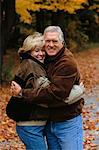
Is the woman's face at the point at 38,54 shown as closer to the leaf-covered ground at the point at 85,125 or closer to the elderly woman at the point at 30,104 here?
the elderly woman at the point at 30,104

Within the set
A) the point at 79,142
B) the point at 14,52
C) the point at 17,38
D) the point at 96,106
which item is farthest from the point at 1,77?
the point at 17,38

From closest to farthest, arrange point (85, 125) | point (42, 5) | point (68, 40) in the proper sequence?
point (85, 125) → point (42, 5) → point (68, 40)

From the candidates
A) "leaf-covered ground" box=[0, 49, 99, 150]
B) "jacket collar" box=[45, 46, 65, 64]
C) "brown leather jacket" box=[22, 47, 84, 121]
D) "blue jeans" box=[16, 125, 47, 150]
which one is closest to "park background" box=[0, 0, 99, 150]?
"leaf-covered ground" box=[0, 49, 99, 150]

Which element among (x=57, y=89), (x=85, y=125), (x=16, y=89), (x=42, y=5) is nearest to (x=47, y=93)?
(x=57, y=89)

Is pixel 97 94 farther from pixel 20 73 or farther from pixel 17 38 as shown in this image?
pixel 17 38

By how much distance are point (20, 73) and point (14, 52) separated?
97.0ft

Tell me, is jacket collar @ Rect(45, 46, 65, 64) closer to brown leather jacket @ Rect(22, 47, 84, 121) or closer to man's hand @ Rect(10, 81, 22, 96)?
brown leather jacket @ Rect(22, 47, 84, 121)

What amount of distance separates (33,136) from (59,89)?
1.65ft

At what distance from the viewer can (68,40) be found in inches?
1344

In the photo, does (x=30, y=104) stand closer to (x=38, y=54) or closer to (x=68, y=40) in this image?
(x=38, y=54)

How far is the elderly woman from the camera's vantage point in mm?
4062

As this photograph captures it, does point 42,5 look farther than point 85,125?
Yes

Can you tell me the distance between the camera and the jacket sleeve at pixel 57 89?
397 cm

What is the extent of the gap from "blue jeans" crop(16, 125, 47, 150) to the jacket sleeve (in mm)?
287
